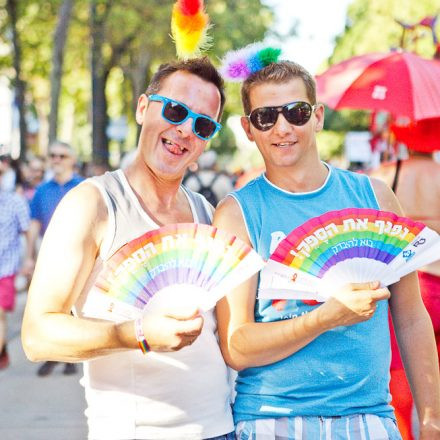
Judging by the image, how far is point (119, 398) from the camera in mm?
2461

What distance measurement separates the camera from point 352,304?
233cm

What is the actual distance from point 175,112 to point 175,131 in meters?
0.06

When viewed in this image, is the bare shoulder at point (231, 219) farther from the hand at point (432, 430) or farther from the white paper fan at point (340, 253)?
the hand at point (432, 430)

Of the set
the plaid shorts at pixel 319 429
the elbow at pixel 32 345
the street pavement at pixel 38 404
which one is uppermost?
the elbow at pixel 32 345

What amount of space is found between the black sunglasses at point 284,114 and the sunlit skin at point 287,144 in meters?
0.01

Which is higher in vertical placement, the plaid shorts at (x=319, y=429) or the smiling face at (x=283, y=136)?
the smiling face at (x=283, y=136)

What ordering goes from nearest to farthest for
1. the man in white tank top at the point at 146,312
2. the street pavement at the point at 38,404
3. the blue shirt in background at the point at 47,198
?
the man in white tank top at the point at 146,312
the street pavement at the point at 38,404
the blue shirt in background at the point at 47,198

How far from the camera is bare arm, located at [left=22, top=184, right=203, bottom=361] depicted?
215cm

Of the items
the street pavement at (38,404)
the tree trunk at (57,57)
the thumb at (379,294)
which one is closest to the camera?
the thumb at (379,294)

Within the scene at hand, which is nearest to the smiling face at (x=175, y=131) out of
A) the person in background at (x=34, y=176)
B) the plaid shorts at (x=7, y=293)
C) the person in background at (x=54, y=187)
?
the plaid shorts at (x=7, y=293)

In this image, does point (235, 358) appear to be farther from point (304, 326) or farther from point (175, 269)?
point (175, 269)

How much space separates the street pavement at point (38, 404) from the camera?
20.0 feet

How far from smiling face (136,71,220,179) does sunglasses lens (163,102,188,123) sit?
0.06 feet

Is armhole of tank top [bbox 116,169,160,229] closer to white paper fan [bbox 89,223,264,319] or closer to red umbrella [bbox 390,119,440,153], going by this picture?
white paper fan [bbox 89,223,264,319]
